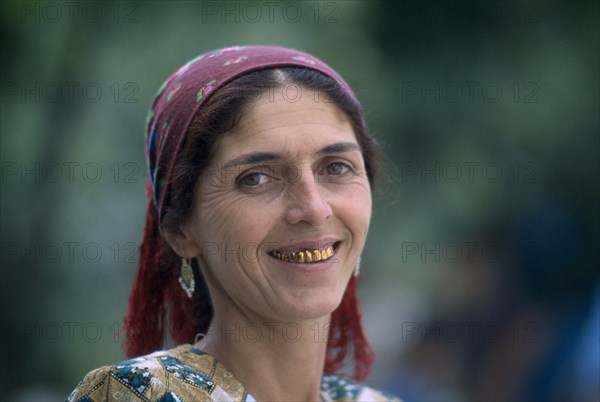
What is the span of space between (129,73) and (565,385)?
125 inches

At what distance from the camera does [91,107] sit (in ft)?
17.1

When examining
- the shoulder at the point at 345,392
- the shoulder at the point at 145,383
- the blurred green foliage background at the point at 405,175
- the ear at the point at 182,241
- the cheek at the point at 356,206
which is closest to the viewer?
the shoulder at the point at 145,383

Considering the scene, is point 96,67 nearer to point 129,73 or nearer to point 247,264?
point 129,73

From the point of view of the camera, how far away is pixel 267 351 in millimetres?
2438

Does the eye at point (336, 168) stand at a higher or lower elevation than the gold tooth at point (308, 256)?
higher

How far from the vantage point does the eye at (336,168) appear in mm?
2393

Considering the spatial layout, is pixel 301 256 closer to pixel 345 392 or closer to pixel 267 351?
pixel 267 351

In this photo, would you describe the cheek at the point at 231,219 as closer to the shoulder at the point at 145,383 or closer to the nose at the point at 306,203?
the nose at the point at 306,203

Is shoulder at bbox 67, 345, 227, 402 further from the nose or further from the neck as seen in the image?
the nose

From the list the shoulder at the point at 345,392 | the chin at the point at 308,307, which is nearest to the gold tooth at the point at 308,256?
the chin at the point at 308,307

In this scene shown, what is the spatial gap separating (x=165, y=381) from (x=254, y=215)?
1.57ft

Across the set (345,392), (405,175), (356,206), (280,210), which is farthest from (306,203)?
(405,175)

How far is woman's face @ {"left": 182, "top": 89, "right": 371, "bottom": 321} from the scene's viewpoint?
7.48ft

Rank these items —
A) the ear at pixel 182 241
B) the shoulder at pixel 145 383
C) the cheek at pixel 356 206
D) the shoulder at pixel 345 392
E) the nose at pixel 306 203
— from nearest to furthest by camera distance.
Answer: the shoulder at pixel 145 383, the nose at pixel 306 203, the cheek at pixel 356 206, the ear at pixel 182 241, the shoulder at pixel 345 392
